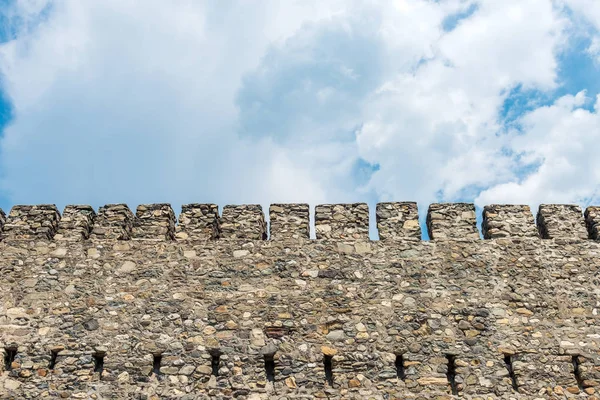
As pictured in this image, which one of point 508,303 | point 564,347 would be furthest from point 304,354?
point 564,347

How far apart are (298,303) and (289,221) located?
4.45 feet

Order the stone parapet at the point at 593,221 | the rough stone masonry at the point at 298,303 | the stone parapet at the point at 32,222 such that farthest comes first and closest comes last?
the stone parapet at the point at 32,222 → the stone parapet at the point at 593,221 → the rough stone masonry at the point at 298,303

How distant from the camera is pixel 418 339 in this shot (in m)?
A: 7.21

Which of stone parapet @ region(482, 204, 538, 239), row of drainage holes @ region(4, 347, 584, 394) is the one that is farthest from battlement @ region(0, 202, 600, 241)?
row of drainage holes @ region(4, 347, 584, 394)

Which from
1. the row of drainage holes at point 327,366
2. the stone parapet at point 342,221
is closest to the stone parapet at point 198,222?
the stone parapet at point 342,221

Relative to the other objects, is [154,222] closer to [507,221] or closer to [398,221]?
[398,221]

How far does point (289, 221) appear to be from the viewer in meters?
8.28

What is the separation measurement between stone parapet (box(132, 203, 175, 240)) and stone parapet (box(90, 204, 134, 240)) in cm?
13

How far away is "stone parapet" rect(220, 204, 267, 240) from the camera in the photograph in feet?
26.9

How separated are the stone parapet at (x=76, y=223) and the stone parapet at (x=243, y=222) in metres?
2.08

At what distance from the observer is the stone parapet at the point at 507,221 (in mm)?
8195

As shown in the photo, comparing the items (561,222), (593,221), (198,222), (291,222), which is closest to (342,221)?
(291,222)

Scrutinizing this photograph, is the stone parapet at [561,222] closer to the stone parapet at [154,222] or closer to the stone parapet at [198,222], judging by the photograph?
the stone parapet at [198,222]

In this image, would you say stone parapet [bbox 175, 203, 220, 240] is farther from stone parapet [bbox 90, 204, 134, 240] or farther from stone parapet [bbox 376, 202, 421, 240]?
stone parapet [bbox 376, 202, 421, 240]
